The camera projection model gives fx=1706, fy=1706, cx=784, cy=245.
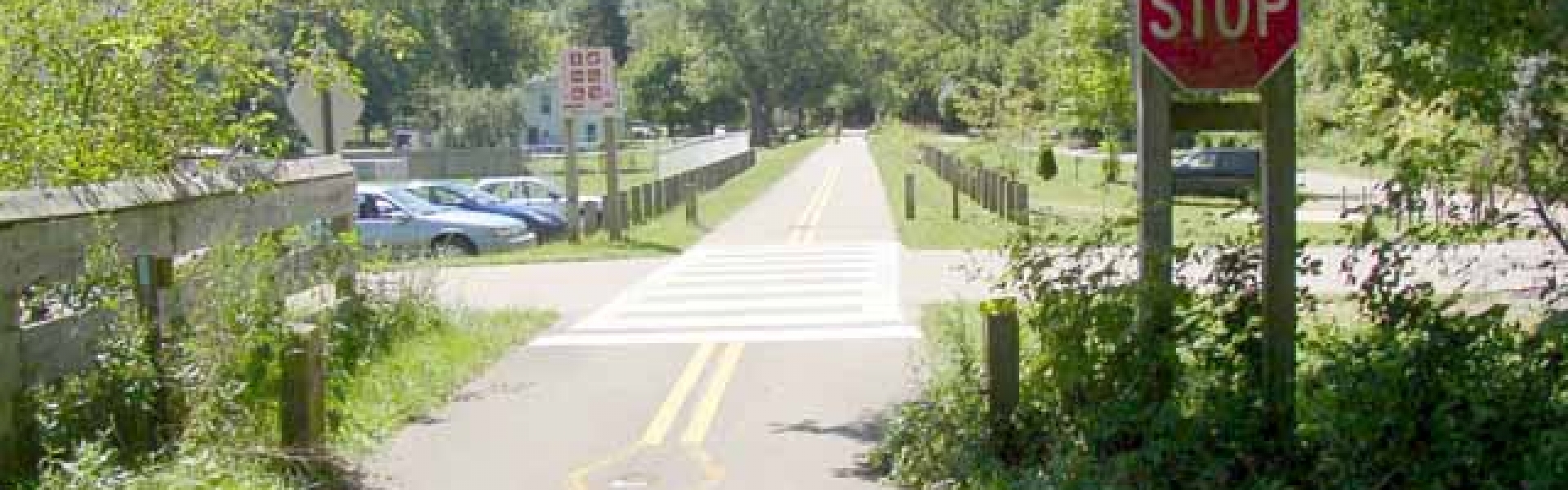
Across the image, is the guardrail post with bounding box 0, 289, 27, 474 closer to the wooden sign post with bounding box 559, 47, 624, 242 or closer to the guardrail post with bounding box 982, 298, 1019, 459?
the guardrail post with bounding box 982, 298, 1019, 459

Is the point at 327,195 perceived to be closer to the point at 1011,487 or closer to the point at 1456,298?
the point at 1011,487

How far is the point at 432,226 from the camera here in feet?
86.0

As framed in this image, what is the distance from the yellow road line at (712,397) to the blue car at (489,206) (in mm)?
17120

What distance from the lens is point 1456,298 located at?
6.17 meters

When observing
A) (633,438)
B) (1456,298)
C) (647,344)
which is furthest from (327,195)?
(1456,298)

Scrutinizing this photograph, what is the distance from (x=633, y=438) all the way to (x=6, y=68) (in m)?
3.58

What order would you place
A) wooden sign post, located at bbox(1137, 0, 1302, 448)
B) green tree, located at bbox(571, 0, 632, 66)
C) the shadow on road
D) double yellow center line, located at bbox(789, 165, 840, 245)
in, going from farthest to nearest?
green tree, located at bbox(571, 0, 632, 66) → double yellow center line, located at bbox(789, 165, 840, 245) → the shadow on road → wooden sign post, located at bbox(1137, 0, 1302, 448)

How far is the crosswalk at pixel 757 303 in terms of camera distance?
1358 centimetres

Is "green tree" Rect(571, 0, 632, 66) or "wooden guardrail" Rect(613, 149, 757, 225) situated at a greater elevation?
"green tree" Rect(571, 0, 632, 66)

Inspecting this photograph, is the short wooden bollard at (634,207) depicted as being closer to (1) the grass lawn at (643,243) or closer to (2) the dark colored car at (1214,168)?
(1) the grass lawn at (643,243)

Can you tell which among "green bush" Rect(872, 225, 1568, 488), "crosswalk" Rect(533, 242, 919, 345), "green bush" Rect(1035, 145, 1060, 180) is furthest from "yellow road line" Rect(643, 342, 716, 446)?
"green bush" Rect(1035, 145, 1060, 180)

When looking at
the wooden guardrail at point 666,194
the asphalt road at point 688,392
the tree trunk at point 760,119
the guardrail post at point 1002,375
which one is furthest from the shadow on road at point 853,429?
the tree trunk at point 760,119

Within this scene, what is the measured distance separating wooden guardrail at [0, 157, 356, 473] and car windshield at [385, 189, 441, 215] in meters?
16.9

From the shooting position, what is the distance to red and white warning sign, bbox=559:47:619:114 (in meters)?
26.2
